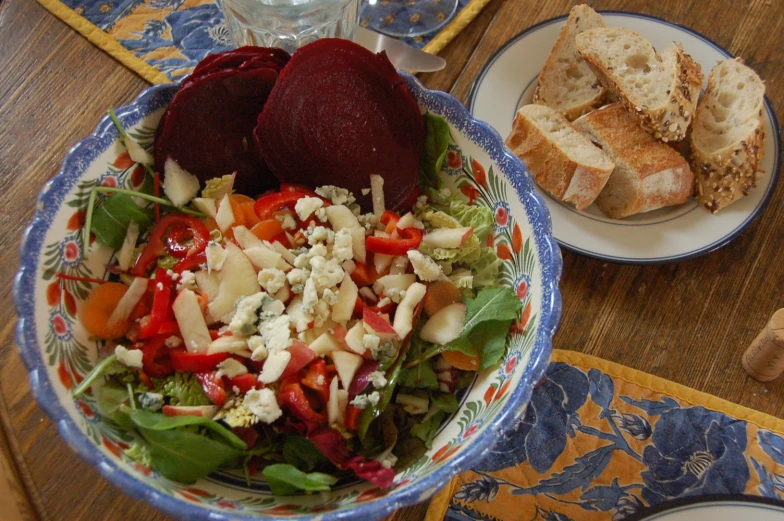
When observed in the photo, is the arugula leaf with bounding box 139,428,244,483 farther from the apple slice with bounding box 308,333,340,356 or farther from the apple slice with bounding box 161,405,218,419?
the apple slice with bounding box 308,333,340,356

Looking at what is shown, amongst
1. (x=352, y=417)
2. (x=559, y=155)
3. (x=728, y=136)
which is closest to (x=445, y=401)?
(x=352, y=417)

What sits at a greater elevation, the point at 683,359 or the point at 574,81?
the point at 574,81

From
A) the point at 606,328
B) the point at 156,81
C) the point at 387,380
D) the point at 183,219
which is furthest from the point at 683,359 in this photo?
the point at 156,81

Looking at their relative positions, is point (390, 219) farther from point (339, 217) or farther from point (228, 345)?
point (228, 345)

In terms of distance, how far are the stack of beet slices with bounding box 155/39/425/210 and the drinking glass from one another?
576mm

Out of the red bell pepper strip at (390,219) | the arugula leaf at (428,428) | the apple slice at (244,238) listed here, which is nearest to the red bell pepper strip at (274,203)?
the apple slice at (244,238)

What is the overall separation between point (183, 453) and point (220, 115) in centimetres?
63

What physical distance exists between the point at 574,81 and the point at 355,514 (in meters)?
1.31

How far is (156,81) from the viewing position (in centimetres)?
154

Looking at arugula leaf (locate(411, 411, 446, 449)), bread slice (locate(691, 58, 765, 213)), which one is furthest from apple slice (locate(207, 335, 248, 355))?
bread slice (locate(691, 58, 765, 213))

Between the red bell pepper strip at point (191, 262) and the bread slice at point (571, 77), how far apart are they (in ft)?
3.26

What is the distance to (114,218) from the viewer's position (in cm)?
110

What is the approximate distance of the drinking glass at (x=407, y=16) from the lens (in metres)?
1.70

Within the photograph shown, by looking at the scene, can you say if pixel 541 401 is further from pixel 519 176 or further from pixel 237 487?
pixel 237 487
